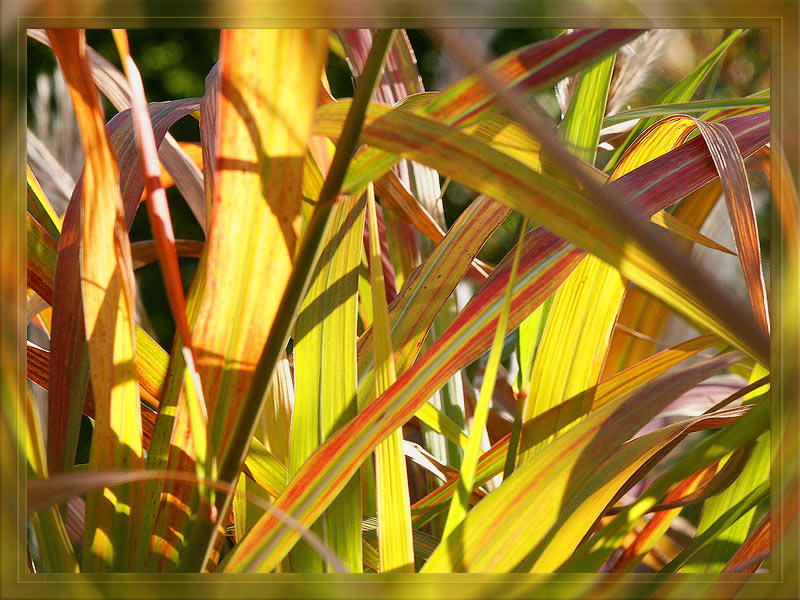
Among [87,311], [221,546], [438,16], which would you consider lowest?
[221,546]

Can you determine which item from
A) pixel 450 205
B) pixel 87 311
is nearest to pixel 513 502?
pixel 87 311

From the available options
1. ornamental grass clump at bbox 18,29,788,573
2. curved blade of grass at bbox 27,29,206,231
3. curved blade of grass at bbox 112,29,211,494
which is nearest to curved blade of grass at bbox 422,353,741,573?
ornamental grass clump at bbox 18,29,788,573

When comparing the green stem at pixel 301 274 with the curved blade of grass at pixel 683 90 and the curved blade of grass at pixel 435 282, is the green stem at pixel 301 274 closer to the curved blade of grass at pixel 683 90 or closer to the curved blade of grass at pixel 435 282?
the curved blade of grass at pixel 435 282

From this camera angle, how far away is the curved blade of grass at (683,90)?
0.37m

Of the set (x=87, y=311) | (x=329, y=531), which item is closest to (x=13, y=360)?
(x=87, y=311)

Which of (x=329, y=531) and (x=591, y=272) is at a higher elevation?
(x=591, y=272)

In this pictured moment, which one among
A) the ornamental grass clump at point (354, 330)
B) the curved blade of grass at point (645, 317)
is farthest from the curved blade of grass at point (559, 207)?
the curved blade of grass at point (645, 317)

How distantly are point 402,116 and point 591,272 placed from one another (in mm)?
128

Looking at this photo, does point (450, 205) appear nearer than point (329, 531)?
No

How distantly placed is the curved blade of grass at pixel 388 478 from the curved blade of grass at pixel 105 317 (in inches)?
4.1

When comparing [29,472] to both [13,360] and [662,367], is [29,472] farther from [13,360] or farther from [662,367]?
[662,367]

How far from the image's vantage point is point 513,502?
239 millimetres

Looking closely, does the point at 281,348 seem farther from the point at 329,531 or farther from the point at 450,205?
the point at 450,205

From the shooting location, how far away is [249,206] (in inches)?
9.3
